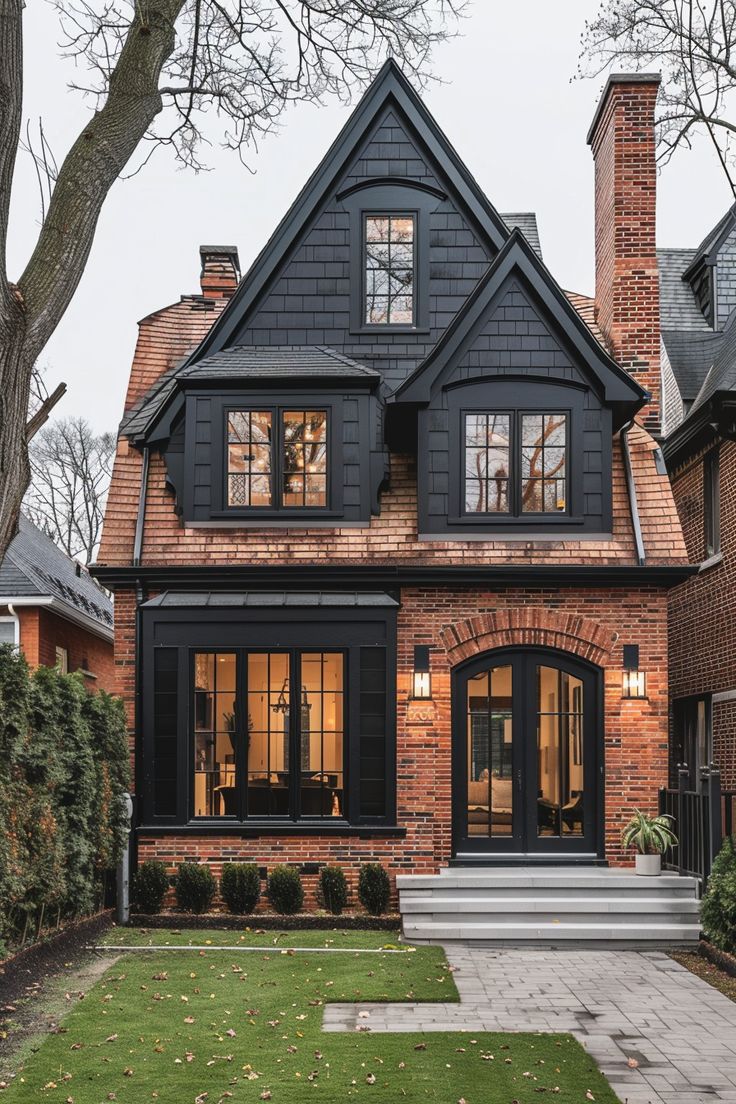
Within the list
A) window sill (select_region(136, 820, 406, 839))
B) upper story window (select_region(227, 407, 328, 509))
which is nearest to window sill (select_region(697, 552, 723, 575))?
upper story window (select_region(227, 407, 328, 509))

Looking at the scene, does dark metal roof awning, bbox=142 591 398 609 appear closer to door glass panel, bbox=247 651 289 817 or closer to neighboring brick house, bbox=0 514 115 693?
door glass panel, bbox=247 651 289 817

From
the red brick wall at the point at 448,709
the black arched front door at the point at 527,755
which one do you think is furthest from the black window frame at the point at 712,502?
the black arched front door at the point at 527,755

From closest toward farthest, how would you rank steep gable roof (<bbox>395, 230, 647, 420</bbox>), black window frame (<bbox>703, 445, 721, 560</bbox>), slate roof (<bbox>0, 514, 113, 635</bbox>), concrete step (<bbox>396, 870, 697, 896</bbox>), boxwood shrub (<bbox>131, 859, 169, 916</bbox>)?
concrete step (<bbox>396, 870, 697, 896</bbox>) < boxwood shrub (<bbox>131, 859, 169, 916</bbox>) < steep gable roof (<bbox>395, 230, 647, 420</bbox>) < black window frame (<bbox>703, 445, 721, 560</bbox>) < slate roof (<bbox>0, 514, 113, 635</bbox>)

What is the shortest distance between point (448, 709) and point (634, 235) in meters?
6.40

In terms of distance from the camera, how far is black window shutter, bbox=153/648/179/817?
1302cm

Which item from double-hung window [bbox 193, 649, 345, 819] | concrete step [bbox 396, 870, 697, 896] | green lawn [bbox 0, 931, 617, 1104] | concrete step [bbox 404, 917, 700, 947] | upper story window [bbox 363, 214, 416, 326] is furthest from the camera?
upper story window [bbox 363, 214, 416, 326]

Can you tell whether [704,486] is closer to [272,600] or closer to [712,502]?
[712,502]

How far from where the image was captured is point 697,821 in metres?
Answer: 12.0

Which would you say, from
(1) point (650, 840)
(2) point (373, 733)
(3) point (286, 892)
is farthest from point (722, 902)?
(3) point (286, 892)

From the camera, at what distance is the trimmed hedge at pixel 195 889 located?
40.8ft

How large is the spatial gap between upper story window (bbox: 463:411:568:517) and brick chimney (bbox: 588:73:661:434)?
1767 mm

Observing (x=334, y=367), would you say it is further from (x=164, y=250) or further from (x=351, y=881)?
(x=164, y=250)

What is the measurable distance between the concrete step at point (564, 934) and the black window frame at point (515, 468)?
14.6 ft

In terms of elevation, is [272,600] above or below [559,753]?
above
